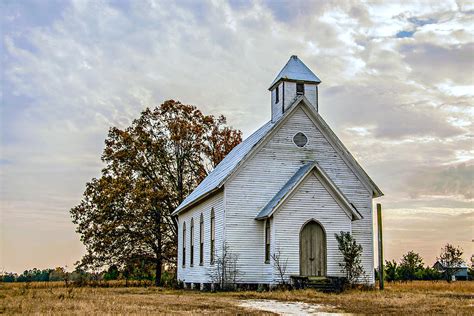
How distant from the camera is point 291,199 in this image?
90.9ft

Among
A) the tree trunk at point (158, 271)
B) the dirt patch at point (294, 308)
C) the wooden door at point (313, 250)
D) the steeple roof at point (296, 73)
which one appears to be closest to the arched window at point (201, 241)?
the wooden door at point (313, 250)

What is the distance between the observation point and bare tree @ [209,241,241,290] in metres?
28.3

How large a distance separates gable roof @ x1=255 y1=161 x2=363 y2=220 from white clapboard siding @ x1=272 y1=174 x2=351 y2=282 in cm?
23

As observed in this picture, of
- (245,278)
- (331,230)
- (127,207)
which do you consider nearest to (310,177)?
(331,230)

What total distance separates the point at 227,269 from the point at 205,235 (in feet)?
15.5

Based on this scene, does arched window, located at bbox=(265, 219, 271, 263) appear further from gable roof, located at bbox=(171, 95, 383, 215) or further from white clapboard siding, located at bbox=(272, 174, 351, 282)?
gable roof, located at bbox=(171, 95, 383, 215)

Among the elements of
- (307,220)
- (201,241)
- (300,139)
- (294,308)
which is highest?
(300,139)

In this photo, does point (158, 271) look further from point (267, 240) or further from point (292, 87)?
point (292, 87)

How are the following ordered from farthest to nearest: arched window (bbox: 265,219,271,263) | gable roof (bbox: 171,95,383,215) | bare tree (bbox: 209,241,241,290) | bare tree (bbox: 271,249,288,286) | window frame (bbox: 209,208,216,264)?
1. window frame (bbox: 209,208,216,264)
2. gable roof (bbox: 171,95,383,215)
3. arched window (bbox: 265,219,271,263)
4. bare tree (bbox: 209,241,241,290)
5. bare tree (bbox: 271,249,288,286)

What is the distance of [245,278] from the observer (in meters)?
28.5

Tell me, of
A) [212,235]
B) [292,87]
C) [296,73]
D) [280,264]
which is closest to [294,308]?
[280,264]

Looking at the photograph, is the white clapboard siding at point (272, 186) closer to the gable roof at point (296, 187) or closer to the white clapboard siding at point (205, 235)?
the gable roof at point (296, 187)

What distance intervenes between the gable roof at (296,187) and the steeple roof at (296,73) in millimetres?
4934

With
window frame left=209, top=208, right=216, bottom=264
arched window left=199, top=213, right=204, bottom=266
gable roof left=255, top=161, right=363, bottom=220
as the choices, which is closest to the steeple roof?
gable roof left=255, top=161, right=363, bottom=220
